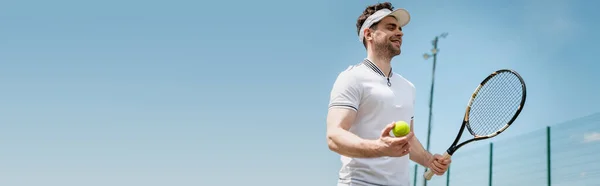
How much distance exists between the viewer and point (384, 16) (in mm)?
3436

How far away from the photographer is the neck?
133 inches

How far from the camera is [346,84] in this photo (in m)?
3.12

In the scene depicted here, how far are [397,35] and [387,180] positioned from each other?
868 millimetres

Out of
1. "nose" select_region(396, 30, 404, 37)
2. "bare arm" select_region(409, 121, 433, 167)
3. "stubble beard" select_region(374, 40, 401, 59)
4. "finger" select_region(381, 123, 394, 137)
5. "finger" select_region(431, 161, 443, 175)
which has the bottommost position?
"finger" select_region(381, 123, 394, 137)

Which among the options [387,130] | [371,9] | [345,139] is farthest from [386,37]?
[387,130]

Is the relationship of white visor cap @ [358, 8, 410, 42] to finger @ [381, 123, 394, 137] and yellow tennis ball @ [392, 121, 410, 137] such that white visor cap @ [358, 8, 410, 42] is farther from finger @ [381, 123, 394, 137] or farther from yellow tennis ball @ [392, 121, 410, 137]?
finger @ [381, 123, 394, 137]

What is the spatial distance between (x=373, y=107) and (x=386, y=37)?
0.49m

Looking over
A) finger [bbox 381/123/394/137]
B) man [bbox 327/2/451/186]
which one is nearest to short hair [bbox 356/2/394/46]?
man [bbox 327/2/451/186]

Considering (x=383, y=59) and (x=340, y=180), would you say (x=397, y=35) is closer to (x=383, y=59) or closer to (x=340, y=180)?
(x=383, y=59)

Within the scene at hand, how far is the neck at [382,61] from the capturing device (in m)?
3.38

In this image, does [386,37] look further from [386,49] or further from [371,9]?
[371,9]

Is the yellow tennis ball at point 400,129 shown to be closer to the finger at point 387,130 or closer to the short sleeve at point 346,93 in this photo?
the finger at point 387,130

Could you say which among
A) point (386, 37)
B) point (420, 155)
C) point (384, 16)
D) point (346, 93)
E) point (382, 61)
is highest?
point (384, 16)

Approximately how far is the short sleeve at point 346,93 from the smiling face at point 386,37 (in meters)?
0.34
